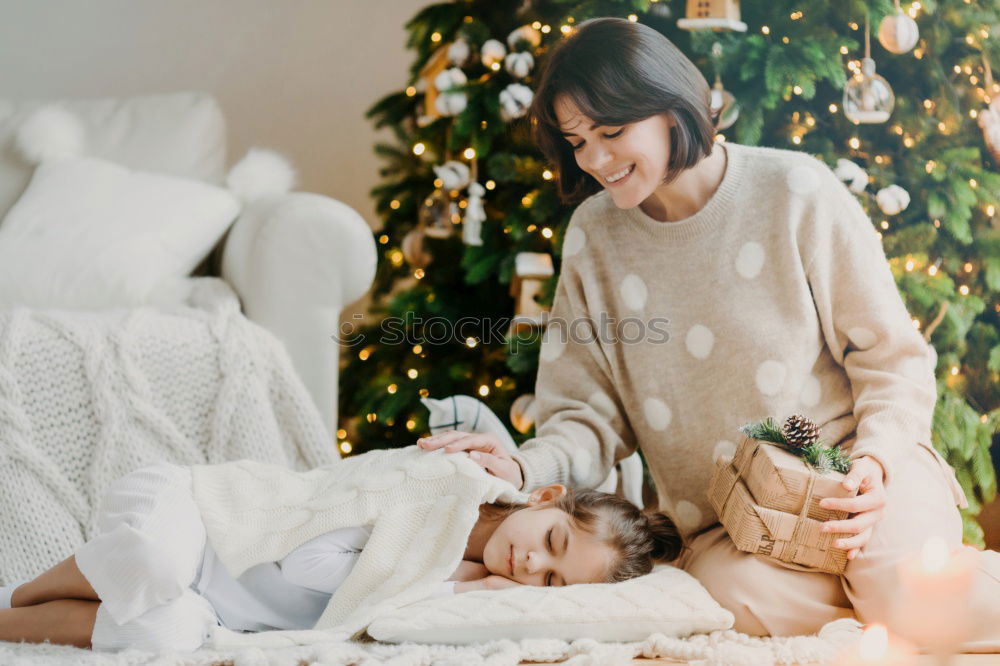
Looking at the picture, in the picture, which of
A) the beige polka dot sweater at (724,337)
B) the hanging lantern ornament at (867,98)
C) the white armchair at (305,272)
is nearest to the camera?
the beige polka dot sweater at (724,337)

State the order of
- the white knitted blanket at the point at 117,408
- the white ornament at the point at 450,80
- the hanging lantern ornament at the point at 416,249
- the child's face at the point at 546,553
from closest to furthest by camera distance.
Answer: the child's face at the point at 546,553 < the white knitted blanket at the point at 117,408 < the white ornament at the point at 450,80 < the hanging lantern ornament at the point at 416,249

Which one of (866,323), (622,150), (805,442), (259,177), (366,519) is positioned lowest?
(366,519)

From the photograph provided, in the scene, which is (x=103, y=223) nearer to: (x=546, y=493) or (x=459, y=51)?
(x=459, y=51)

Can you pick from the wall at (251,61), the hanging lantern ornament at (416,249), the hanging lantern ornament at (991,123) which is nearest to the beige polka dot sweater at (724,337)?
the hanging lantern ornament at (416,249)

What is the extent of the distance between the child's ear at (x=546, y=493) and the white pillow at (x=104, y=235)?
89 centimetres

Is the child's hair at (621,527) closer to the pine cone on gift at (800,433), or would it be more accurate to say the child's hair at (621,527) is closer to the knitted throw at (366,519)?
the knitted throw at (366,519)

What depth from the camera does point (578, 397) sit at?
5.02 feet

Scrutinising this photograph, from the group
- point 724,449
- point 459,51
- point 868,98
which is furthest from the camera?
point 459,51

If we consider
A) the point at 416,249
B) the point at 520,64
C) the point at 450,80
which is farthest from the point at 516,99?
the point at 416,249

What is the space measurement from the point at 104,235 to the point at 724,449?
128 centimetres

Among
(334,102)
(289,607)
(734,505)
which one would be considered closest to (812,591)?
(734,505)

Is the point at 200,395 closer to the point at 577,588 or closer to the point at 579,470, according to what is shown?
the point at 579,470

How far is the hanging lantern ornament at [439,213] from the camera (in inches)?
83.4

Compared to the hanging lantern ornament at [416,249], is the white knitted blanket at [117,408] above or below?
below
